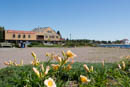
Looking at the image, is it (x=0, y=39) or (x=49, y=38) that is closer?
(x=0, y=39)

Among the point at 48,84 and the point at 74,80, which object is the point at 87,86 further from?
the point at 48,84

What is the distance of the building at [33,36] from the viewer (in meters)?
36.9

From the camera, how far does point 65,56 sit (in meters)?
1.33

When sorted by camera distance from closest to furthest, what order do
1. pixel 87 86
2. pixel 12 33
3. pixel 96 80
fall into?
pixel 87 86 < pixel 96 80 < pixel 12 33

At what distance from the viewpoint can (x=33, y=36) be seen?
41.3 metres

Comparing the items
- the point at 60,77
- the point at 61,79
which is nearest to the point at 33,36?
the point at 61,79

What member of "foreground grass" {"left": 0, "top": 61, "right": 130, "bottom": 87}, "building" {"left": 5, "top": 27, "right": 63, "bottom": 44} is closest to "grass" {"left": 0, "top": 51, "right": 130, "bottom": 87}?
"foreground grass" {"left": 0, "top": 61, "right": 130, "bottom": 87}

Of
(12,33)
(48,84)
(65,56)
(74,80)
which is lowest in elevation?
(74,80)

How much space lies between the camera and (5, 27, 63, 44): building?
36.9m

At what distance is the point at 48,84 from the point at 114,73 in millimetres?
1628

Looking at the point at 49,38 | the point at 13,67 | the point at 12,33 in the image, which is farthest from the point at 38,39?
the point at 13,67

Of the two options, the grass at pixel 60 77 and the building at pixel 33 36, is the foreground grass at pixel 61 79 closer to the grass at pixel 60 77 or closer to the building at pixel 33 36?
the grass at pixel 60 77

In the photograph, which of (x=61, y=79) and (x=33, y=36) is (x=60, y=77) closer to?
(x=61, y=79)

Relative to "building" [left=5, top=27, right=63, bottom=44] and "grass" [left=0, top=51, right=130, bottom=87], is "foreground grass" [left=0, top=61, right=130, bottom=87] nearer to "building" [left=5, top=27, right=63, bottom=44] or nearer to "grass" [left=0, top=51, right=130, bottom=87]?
"grass" [left=0, top=51, right=130, bottom=87]
